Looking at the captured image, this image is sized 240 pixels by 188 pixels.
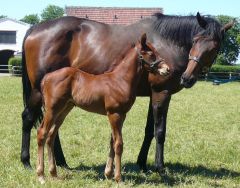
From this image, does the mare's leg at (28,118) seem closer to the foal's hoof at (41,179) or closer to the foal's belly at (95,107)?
the foal's hoof at (41,179)

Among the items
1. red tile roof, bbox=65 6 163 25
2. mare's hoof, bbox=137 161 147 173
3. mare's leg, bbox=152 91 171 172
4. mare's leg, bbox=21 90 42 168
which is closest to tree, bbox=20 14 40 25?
red tile roof, bbox=65 6 163 25

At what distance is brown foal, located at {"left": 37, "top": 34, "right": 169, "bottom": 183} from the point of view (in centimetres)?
483

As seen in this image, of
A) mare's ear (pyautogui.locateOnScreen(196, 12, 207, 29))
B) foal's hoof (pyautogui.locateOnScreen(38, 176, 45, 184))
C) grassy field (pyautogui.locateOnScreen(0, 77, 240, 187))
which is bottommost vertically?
grassy field (pyautogui.locateOnScreen(0, 77, 240, 187))

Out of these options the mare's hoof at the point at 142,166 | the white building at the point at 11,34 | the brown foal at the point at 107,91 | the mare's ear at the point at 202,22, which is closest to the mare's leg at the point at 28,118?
the brown foal at the point at 107,91

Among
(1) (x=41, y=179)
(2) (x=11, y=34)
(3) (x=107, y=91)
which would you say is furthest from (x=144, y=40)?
(2) (x=11, y=34)

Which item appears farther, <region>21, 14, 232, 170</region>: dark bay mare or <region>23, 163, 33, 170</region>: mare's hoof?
<region>23, 163, 33, 170</region>: mare's hoof

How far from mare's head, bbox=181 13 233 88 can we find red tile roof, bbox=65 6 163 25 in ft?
104

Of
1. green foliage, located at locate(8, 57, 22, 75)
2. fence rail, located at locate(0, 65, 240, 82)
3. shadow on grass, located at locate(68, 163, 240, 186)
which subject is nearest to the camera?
shadow on grass, located at locate(68, 163, 240, 186)

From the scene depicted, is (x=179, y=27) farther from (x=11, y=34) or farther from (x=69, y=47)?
(x=11, y=34)

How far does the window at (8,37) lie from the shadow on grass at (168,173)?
44473mm

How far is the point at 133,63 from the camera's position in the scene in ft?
16.1

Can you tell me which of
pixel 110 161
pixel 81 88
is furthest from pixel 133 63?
pixel 110 161

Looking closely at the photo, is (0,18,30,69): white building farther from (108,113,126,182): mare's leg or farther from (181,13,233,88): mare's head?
(108,113,126,182): mare's leg

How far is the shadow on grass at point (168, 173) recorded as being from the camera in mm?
5391
